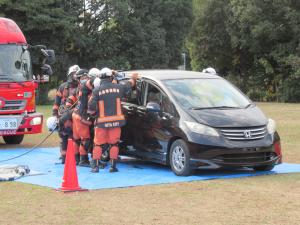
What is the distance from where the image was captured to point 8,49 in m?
16.6

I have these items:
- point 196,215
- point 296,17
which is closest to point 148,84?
point 196,215

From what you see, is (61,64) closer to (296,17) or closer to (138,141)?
(296,17)

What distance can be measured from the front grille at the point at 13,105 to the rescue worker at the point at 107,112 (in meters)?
4.77

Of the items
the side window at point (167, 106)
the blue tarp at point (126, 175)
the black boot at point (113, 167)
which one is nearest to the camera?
the blue tarp at point (126, 175)

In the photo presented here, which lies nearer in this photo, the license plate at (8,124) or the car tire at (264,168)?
the car tire at (264,168)

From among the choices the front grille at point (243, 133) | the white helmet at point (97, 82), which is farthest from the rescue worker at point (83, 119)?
the front grille at point (243, 133)

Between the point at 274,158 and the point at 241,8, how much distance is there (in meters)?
38.6

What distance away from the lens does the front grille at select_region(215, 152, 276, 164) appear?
11078mm

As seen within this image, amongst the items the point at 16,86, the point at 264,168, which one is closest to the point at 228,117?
the point at 264,168

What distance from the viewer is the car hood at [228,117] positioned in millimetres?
11133

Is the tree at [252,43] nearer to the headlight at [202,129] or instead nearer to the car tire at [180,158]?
the car tire at [180,158]

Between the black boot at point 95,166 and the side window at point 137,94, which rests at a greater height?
the side window at point 137,94

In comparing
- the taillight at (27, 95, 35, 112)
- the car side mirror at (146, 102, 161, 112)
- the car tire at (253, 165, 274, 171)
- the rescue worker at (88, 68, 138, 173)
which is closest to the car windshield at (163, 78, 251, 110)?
the car side mirror at (146, 102, 161, 112)

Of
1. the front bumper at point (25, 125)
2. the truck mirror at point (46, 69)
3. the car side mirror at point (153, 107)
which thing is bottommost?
the front bumper at point (25, 125)
